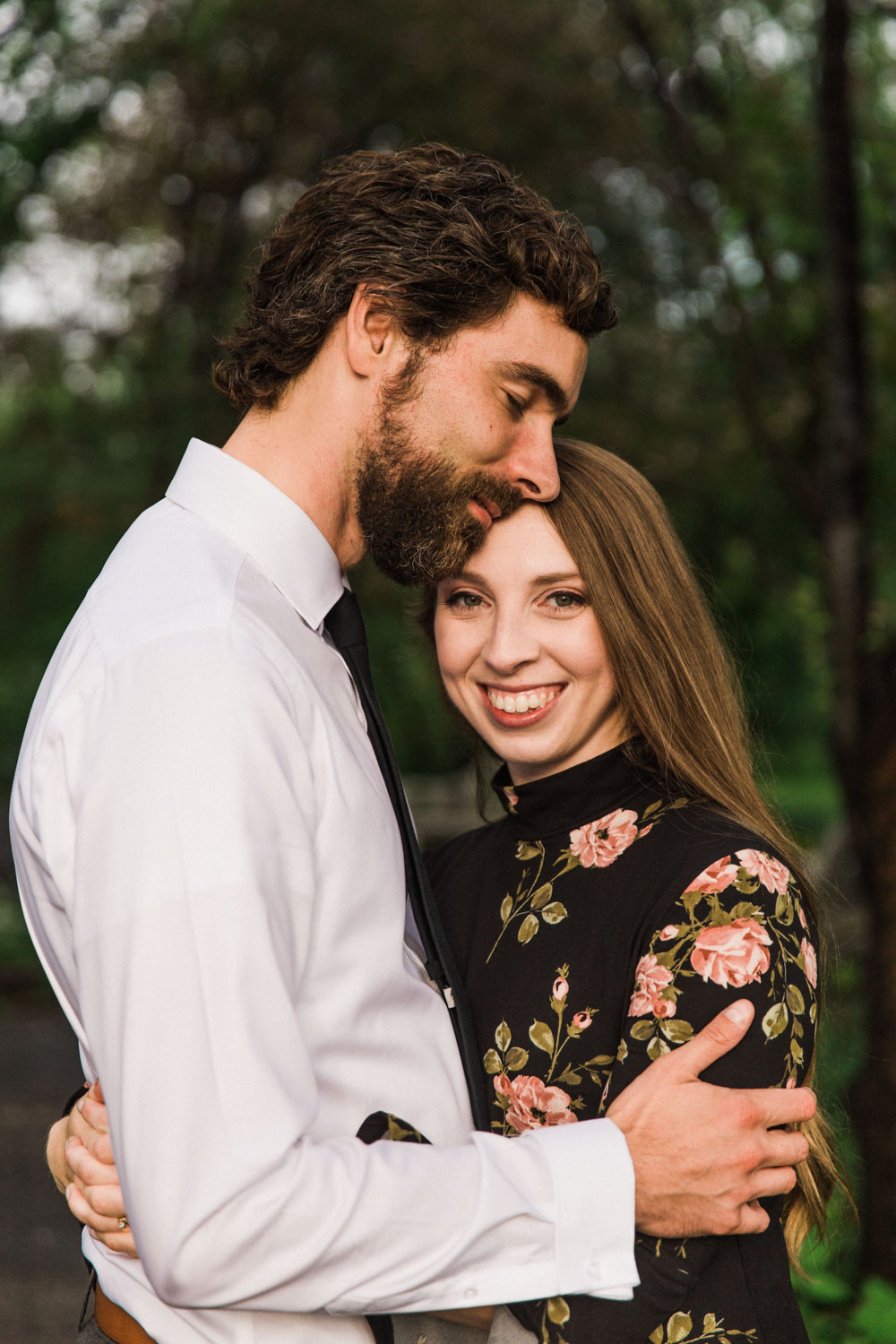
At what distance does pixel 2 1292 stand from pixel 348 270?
4520 mm

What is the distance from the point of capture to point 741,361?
18.6 ft

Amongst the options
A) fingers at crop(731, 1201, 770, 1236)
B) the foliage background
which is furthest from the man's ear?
the foliage background

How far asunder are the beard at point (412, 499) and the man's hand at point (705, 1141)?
911 mm

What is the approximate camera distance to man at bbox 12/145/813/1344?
144 cm

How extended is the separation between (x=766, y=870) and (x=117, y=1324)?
3.77ft

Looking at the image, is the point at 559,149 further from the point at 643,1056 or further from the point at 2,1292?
the point at 643,1056

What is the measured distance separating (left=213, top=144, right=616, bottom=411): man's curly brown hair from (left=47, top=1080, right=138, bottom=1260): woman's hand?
46.1 inches

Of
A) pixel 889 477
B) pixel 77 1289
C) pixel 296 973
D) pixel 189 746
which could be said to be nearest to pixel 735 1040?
pixel 296 973

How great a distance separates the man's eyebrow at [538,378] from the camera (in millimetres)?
2193

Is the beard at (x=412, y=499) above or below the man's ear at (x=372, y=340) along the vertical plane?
below

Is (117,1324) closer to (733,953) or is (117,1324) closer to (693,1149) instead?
(693,1149)

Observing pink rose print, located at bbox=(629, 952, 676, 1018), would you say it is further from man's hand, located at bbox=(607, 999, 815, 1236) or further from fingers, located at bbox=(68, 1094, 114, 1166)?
fingers, located at bbox=(68, 1094, 114, 1166)

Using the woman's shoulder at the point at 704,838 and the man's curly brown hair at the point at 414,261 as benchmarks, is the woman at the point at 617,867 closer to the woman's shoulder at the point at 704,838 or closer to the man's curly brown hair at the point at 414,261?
the woman's shoulder at the point at 704,838

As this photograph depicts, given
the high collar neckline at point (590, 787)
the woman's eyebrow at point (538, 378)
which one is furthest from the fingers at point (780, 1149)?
the woman's eyebrow at point (538, 378)
